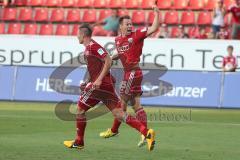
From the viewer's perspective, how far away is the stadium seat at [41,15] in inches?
1200

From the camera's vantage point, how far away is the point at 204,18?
28469mm

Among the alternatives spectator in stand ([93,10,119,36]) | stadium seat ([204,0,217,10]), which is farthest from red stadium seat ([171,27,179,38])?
spectator in stand ([93,10,119,36])

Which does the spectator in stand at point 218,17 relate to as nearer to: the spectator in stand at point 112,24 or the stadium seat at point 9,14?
the spectator in stand at point 112,24

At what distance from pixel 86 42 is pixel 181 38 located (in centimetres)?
1441

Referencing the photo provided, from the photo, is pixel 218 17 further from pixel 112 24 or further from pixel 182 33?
pixel 112 24

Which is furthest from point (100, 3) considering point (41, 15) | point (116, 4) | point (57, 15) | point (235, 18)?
point (235, 18)

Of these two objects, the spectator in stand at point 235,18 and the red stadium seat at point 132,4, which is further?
the red stadium seat at point 132,4

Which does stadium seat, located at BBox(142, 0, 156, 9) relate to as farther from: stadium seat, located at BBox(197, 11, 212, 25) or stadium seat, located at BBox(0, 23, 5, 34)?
stadium seat, located at BBox(0, 23, 5, 34)

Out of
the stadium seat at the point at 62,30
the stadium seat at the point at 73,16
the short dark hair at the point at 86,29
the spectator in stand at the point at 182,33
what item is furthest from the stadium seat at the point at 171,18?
the short dark hair at the point at 86,29

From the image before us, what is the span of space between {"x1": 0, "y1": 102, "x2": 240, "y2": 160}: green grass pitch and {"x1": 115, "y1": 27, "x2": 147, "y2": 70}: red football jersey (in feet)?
4.77

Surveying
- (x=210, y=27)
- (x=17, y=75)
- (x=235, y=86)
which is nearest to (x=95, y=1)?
(x=210, y=27)

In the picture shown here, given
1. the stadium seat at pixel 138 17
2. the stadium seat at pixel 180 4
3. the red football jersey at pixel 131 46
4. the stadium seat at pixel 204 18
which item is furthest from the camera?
the stadium seat at pixel 180 4

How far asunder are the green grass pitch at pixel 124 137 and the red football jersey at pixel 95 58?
118 cm

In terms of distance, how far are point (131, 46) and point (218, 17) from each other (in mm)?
12939
